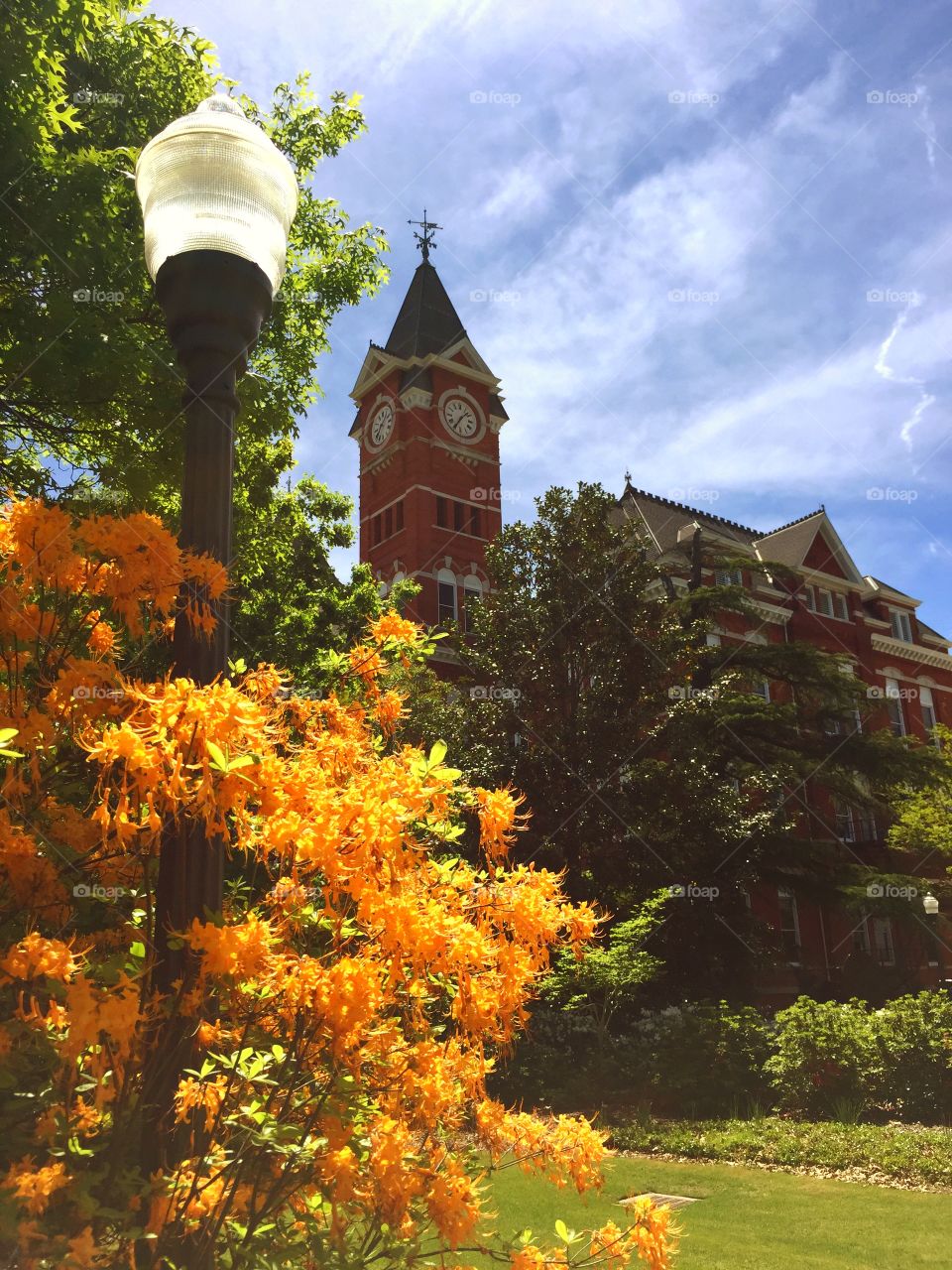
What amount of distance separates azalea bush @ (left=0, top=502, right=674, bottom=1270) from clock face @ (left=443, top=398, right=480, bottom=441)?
111 ft

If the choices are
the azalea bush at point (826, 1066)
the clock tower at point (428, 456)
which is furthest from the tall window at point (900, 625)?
the azalea bush at point (826, 1066)

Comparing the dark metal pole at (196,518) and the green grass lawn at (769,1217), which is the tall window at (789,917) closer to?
the green grass lawn at (769,1217)

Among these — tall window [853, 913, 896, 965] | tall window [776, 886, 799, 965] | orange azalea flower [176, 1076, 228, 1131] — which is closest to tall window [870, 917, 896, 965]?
tall window [853, 913, 896, 965]

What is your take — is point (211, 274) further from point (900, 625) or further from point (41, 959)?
point (900, 625)

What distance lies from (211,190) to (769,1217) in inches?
343

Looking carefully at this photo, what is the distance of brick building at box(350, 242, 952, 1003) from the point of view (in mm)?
32250

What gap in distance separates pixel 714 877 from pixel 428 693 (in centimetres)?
789

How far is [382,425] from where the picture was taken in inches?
1452

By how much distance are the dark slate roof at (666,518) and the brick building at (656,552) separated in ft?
0.27

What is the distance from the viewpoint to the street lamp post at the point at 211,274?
9.16 feet

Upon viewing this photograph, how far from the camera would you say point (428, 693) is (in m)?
22.4

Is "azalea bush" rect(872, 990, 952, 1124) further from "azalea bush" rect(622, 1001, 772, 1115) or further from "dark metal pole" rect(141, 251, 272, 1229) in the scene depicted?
"dark metal pole" rect(141, 251, 272, 1229)

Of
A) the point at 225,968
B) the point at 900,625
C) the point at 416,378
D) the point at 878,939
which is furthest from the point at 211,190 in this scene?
the point at 900,625

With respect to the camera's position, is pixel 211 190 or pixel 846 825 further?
pixel 846 825
